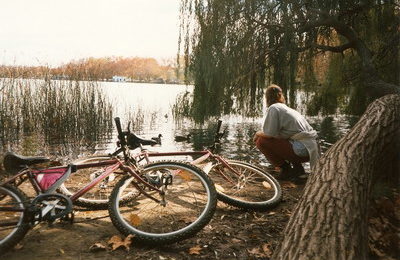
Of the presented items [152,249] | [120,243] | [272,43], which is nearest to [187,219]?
[152,249]

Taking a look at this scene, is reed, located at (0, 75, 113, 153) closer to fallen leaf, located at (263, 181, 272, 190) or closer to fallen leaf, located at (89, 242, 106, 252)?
fallen leaf, located at (263, 181, 272, 190)

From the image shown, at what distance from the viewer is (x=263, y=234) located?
2.98 meters

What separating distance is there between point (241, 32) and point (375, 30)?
3.13m

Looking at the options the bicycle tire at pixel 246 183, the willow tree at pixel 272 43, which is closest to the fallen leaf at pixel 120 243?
the bicycle tire at pixel 246 183

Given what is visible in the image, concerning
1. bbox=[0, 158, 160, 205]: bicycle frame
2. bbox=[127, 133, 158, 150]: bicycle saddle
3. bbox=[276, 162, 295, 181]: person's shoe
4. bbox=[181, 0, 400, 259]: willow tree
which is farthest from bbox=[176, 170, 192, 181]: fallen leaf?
bbox=[181, 0, 400, 259]: willow tree

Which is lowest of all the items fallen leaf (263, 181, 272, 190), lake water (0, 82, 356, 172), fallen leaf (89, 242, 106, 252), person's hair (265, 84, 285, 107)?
lake water (0, 82, 356, 172)

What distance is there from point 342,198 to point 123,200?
1951 millimetres

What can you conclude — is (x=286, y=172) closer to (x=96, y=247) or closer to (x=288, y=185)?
(x=288, y=185)

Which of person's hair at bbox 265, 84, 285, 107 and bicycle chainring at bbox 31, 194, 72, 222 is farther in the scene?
person's hair at bbox 265, 84, 285, 107

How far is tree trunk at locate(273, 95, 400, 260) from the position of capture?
76.0 inches

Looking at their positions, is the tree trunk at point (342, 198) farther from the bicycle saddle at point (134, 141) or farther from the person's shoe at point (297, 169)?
the bicycle saddle at point (134, 141)

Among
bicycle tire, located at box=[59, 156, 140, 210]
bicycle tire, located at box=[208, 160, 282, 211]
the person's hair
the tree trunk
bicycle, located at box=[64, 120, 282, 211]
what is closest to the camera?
the tree trunk

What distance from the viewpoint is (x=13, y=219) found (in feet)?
8.25

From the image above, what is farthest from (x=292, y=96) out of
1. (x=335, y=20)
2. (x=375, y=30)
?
(x=375, y=30)
